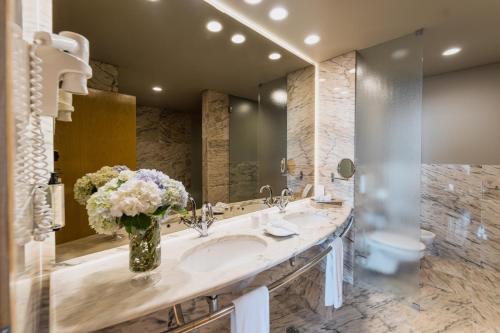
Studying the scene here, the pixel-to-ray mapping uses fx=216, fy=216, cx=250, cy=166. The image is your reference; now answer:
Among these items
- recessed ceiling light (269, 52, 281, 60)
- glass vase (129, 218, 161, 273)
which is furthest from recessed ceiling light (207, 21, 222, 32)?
glass vase (129, 218, 161, 273)

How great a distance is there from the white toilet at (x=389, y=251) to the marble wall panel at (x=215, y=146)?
1.58 m

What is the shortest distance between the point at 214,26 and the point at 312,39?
91 centimetres

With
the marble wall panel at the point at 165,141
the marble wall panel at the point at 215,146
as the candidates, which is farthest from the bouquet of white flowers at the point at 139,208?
the marble wall panel at the point at 215,146

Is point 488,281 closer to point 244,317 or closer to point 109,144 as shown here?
point 244,317

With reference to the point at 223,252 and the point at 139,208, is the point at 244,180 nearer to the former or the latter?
the point at 223,252

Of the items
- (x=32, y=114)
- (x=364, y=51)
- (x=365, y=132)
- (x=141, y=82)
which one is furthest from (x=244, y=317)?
(x=364, y=51)

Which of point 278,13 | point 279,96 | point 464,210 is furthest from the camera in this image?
point 464,210

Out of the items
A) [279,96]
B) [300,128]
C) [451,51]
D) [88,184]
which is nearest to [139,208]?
[88,184]

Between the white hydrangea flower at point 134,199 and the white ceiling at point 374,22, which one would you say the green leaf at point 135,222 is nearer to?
the white hydrangea flower at point 134,199

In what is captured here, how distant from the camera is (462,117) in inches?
105

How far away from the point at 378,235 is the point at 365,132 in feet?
3.34

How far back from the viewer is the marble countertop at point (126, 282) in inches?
24.5

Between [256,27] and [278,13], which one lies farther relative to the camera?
[256,27]

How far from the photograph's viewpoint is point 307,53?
2184mm
